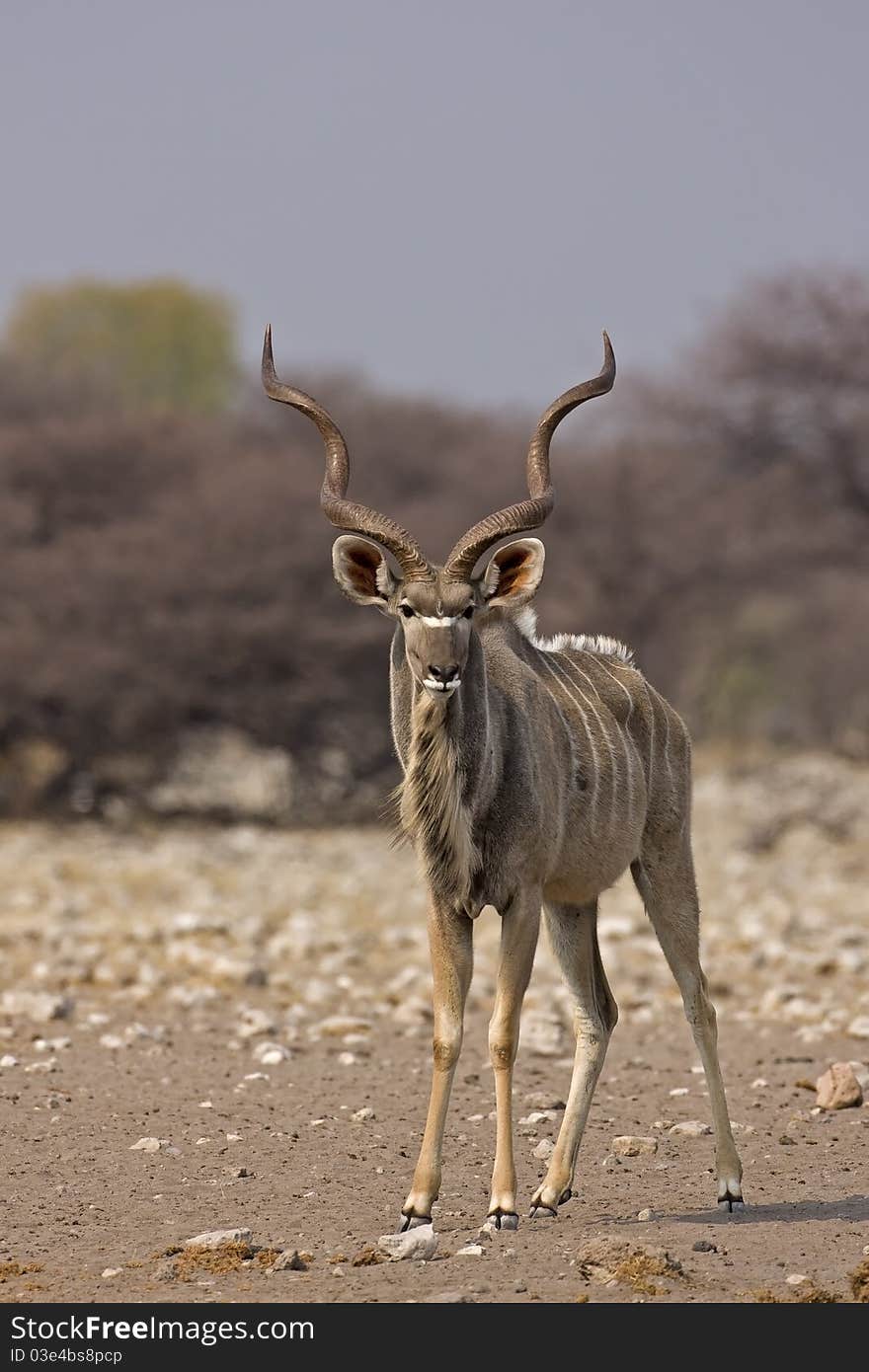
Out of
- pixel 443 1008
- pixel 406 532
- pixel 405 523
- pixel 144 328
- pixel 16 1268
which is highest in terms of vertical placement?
pixel 144 328

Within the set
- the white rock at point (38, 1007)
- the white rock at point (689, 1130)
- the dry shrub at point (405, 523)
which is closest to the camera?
the white rock at point (689, 1130)

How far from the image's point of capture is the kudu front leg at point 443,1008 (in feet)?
16.6

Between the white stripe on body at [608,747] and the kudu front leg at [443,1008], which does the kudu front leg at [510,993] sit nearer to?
the kudu front leg at [443,1008]

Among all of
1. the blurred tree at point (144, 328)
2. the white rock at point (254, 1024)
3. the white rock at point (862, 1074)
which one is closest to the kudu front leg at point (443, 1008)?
the white rock at point (862, 1074)

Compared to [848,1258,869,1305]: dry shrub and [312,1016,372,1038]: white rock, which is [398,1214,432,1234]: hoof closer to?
[848,1258,869,1305]: dry shrub

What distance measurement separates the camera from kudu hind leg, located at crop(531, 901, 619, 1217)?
5.48 metres

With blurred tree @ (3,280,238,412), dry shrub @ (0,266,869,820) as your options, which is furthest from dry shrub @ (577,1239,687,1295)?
blurred tree @ (3,280,238,412)

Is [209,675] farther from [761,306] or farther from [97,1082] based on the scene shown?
[97,1082]

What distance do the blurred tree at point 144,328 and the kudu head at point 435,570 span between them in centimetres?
3916

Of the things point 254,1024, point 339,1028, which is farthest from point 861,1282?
point 254,1024

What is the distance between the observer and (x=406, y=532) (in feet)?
17.1

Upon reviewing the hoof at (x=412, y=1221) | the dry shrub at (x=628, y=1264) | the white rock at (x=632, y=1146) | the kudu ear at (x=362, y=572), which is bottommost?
the white rock at (x=632, y=1146)

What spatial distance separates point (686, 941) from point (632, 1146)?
2.27ft

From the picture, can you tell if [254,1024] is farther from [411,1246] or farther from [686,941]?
[411,1246]
